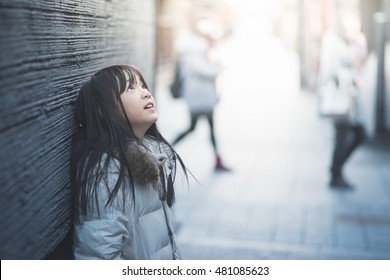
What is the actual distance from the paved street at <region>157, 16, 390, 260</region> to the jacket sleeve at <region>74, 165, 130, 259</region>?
1.91 m

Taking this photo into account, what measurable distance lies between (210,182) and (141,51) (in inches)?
120

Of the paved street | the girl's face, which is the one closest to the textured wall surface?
the girl's face

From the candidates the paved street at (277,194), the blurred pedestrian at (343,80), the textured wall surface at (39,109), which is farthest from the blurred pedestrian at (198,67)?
the textured wall surface at (39,109)

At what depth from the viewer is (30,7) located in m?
1.60

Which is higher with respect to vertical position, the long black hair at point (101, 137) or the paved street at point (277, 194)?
the long black hair at point (101, 137)

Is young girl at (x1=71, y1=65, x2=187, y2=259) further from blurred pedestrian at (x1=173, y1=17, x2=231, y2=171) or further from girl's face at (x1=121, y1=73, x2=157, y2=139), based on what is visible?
blurred pedestrian at (x1=173, y1=17, x2=231, y2=171)

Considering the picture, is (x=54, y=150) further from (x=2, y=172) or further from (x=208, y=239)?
(x=208, y=239)

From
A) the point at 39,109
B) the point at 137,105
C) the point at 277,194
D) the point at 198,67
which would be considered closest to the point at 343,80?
the point at 277,194

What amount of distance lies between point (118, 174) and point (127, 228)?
7.4 inches

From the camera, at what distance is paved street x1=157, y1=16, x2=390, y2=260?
438cm

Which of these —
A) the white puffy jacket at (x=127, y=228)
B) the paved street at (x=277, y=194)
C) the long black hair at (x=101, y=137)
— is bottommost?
the paved street at (x=277, y=194)

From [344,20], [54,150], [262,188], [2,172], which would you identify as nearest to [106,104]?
[54,150]

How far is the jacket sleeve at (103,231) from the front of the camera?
1.85 m

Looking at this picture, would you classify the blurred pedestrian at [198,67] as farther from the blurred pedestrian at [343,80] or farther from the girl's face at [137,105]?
the girl's face at [137,105]
